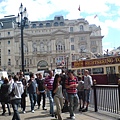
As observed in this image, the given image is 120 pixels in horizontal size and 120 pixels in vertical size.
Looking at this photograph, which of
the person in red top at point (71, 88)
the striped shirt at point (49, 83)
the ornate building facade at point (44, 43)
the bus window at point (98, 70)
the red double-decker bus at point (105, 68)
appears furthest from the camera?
the ornate building facade at point (44, 43)

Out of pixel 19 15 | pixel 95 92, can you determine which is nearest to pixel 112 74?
pixel 19 15

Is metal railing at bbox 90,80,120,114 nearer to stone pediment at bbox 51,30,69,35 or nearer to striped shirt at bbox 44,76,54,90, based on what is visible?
striped shirt at bbox 44,76,54,90

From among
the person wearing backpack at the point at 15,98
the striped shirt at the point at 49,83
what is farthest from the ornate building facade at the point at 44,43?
the person wearing backpack at the point at 15,98

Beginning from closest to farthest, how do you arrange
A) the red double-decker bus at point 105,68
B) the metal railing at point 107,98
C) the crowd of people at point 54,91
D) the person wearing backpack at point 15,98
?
the person wearing backpack at point 15,98 < the crowd of people at point 54,91 < the metal railing at point 107,98 < the red double-decker bus at point 105,68

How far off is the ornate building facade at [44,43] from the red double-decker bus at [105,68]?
6021cm

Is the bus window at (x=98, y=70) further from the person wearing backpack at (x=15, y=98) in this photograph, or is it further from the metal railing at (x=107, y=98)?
the person wearing backpack at (x=15, y=98)

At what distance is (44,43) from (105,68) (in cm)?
6577

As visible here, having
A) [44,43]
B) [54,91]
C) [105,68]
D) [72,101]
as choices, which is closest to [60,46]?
[44,43]

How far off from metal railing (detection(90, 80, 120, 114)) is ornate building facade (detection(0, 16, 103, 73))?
254 feet

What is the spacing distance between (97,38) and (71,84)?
88.7 metres

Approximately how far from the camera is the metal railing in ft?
31.2

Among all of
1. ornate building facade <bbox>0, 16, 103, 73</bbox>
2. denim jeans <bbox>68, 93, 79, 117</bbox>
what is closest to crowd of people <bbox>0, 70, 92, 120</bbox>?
denim jeans <bbox>68, 93, 79, 117</bbox>

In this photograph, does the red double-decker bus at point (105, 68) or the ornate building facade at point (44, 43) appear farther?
the ornate building facade at point (44, 43)

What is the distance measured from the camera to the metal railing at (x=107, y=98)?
9.51 m
